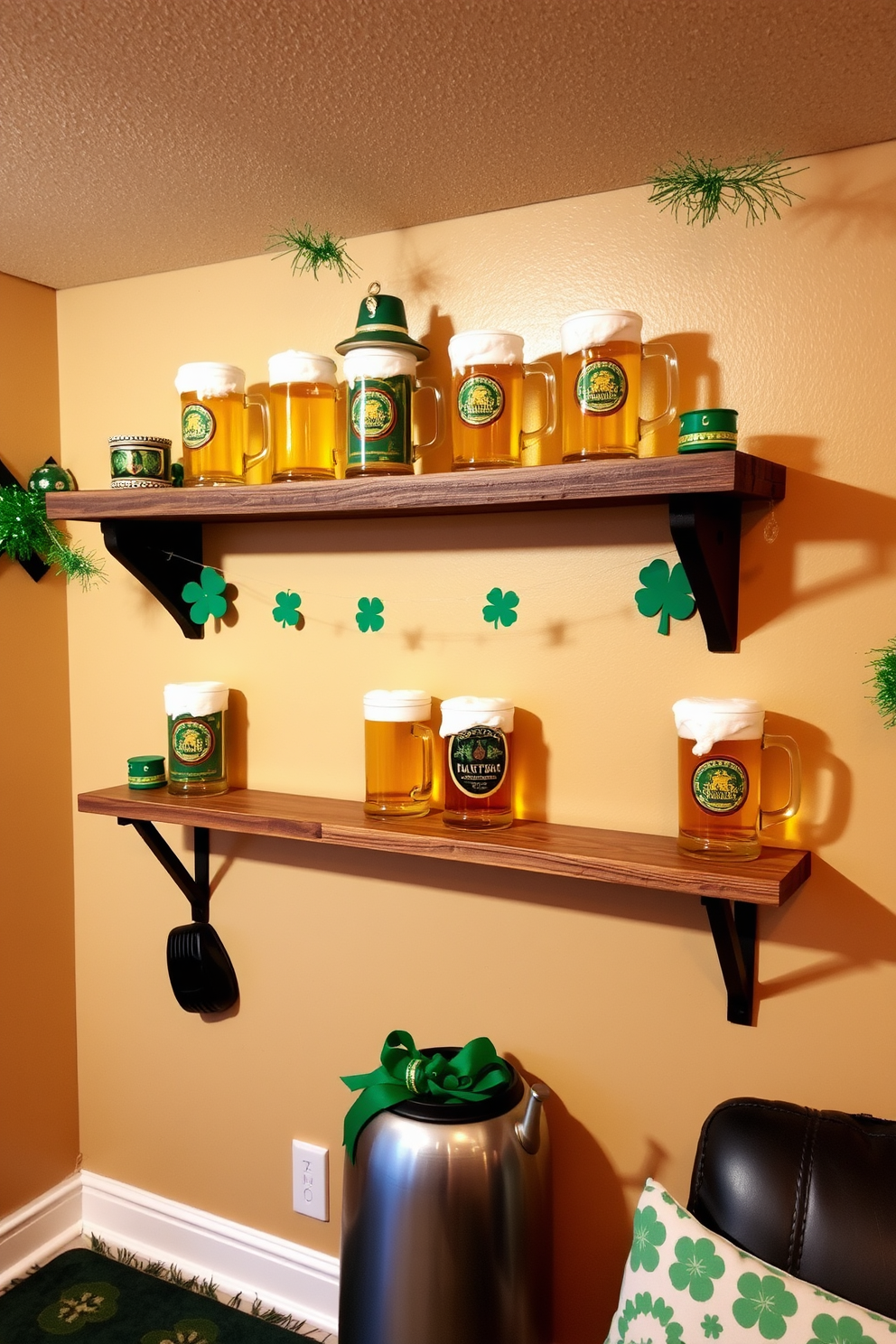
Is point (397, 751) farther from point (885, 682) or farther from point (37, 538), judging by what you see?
point (37, 538)

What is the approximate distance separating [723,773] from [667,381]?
20.7 inches

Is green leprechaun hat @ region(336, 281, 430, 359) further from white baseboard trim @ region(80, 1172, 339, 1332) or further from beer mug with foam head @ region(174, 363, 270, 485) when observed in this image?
white baseboard trim @ region(80, 1172, 339, 1332)

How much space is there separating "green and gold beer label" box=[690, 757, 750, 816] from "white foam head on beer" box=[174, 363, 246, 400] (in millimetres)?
876

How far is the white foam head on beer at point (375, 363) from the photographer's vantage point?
1.38m

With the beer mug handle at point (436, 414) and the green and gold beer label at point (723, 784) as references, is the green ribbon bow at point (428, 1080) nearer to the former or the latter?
the beer mug handle at point (436, 414)

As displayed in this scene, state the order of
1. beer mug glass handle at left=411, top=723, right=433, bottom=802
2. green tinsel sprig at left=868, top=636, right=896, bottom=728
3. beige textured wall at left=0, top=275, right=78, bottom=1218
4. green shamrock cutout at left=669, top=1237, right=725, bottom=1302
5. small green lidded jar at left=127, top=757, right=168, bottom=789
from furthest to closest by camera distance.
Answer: beige textured wall at left=0, top=275, right=78, bottom=1218 < small green lidded jar at left=127, top=757, right=168, bottom=789 < beer mug glass handle at left=411, top=723, right=433, bottom=802 < green tinsel sprig at left=868, top=636, right=896, bottom=728 < green shamrock cutout at left=669, top=1237, right=725, bottom=1302

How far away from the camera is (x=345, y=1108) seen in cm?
174

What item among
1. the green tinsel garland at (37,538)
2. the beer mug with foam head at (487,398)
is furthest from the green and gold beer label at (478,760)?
the green tinsel garland at (37,538)

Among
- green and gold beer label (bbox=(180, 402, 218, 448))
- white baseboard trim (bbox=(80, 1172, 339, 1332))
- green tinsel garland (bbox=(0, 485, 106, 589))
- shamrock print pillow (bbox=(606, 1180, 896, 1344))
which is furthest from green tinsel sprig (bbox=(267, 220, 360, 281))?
white baseboard trim (bbox=(80, 1172, 339, 1332))

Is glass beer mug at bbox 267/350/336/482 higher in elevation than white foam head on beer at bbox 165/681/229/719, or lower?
higher

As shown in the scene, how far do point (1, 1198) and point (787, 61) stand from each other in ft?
7.06

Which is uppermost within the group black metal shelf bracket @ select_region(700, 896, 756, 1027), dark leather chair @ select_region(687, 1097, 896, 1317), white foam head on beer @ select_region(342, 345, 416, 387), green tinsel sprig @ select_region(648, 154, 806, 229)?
green tinsel sprig @ select_region(648, 154, 806, 229)

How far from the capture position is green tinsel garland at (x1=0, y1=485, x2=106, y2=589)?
5.88 feet

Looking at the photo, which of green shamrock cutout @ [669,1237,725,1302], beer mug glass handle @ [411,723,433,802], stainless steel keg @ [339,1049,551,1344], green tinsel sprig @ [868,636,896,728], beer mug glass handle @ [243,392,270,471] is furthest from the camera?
beer mug glass handle @ [243,392,270,471]
